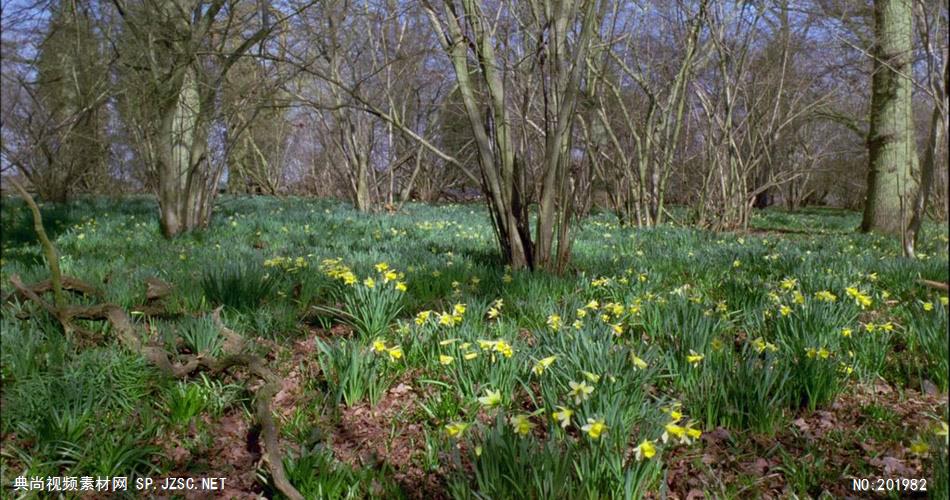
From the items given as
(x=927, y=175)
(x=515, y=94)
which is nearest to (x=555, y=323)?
(x=927, y=175)

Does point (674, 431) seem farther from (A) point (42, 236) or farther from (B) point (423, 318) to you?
(A) point (42, 236)

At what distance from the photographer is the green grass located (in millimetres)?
1468

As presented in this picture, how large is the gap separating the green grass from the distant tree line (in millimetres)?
629

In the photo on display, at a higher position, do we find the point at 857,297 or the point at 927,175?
the point at 927,175

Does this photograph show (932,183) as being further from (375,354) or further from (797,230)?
(797,230)

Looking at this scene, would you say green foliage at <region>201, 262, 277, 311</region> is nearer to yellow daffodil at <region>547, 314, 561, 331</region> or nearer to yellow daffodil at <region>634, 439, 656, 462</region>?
yellow daffodil at <region>547, 314, 561, 331</region>

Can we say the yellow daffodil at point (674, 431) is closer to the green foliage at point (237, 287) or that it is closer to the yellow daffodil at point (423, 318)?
the yellow daffodil at point (423, 318)

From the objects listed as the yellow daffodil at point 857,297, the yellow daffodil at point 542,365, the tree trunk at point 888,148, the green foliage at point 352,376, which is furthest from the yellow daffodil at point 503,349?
the tree trunk at point 888,148

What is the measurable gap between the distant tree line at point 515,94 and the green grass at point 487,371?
2.07 feet

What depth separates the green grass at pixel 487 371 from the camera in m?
1.47

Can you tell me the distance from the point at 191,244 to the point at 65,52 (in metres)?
2.70

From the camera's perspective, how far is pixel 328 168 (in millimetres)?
16984

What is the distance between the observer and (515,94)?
19.0 feet

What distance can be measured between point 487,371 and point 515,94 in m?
4.35
